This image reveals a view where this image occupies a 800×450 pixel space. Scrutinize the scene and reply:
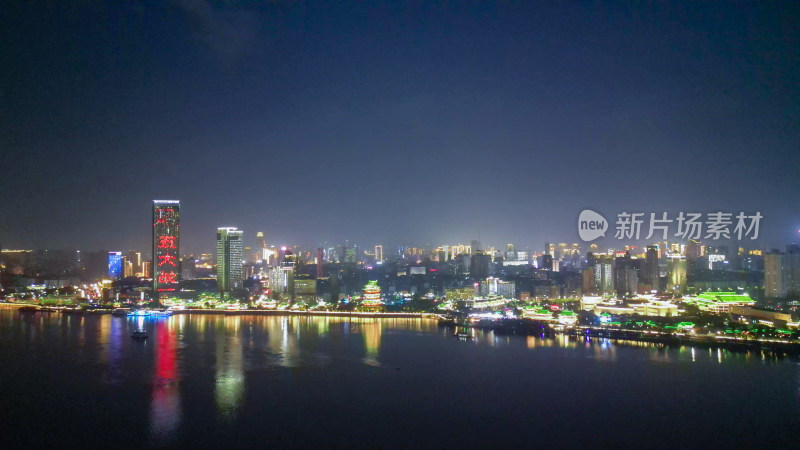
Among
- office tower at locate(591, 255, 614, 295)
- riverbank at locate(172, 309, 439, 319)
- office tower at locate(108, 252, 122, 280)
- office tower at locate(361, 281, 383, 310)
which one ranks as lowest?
riverbank at locate(172, 309, 439, 319)

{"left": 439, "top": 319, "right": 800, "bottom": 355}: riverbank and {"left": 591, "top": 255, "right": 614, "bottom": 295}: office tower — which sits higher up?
{"left": 591, "top": 255, "right": 614, "bottom": 295}: office tower

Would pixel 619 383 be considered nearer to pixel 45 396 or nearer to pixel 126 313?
pixel 45 396

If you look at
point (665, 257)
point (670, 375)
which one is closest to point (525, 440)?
point (670, 375)

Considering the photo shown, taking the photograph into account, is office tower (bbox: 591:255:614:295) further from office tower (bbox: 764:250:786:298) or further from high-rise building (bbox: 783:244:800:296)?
high-rise building (bbox: 783:244:800:296)

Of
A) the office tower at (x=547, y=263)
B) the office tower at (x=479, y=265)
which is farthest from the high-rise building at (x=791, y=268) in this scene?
the office tower at (x=479, y=265)

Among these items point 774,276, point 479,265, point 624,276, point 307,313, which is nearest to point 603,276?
point 624,276

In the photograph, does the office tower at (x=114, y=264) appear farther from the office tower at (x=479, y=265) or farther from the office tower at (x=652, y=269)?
the office tower at (x=652, y=269)

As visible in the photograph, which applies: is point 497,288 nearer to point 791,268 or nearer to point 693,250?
point 693,250

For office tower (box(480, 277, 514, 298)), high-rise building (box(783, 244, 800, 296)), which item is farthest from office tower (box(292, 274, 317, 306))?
high-rise building (box(783, 244, 800, 296))
